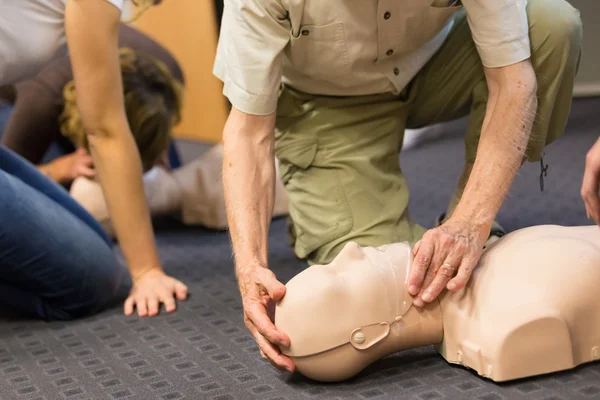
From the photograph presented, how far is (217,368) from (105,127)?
0.60 metres

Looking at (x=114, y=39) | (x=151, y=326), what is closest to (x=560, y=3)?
(x=114, y=39)

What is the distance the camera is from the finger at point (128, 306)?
1640mm

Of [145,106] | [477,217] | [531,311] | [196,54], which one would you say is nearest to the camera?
[531,311]

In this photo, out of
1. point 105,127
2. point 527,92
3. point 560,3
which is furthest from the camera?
point 105,127

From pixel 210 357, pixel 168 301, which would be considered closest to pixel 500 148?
pixel 210 357

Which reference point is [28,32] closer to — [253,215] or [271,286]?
[253,215]

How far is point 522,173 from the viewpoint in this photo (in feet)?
7.47

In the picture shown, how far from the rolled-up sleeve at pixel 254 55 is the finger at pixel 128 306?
1.76 feet

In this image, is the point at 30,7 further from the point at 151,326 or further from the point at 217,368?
the point at 217,368

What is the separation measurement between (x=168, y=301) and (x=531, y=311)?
809 mm

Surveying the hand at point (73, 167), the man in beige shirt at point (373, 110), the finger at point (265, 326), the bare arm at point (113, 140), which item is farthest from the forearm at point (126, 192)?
the finger at point (265, 326)

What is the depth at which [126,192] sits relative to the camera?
5.49 feet

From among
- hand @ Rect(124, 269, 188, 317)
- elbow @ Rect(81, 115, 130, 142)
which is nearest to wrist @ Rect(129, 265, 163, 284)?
hand @ Rect(124, 269, 188, 317)

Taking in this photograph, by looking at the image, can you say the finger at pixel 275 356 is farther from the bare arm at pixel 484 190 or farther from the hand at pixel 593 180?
the hand at pixel 593 180
